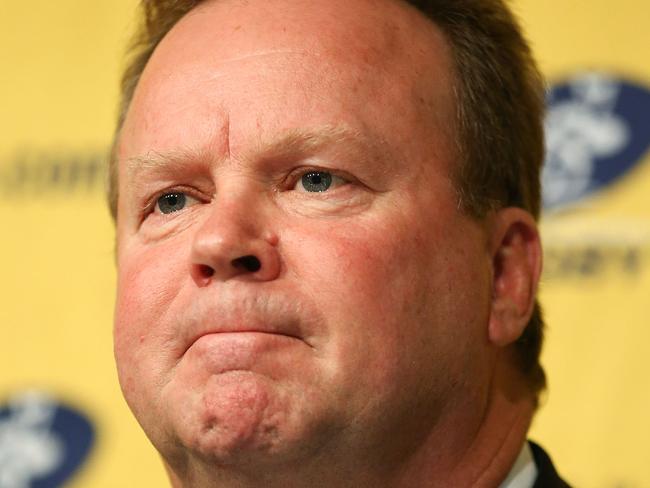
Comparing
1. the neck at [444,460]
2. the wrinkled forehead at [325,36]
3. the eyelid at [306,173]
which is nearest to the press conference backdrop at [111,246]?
the neck at [444,460]

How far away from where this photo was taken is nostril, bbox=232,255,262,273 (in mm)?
1900

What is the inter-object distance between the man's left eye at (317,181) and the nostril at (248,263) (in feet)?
0.58

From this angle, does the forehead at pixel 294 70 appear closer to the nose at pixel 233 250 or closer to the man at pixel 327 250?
the man at pixel 327 250

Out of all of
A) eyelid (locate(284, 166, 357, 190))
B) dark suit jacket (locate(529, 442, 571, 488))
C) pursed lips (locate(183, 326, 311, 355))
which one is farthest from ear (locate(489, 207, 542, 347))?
pursed lips (locate(183, 326, 311, 355))

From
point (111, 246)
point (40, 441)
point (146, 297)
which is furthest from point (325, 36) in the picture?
point (40, 441)

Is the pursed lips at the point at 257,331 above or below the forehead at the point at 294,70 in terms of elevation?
below

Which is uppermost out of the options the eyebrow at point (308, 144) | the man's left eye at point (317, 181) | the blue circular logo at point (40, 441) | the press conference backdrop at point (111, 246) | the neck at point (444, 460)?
the eyebrow at point (308, 144)

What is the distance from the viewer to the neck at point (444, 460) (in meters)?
1.95

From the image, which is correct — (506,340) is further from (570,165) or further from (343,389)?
(570,165)

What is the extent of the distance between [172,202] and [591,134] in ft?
4.75

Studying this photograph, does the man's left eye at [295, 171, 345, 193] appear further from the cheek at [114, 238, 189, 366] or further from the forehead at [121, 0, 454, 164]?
the cheek at [114, 238, 189, 366]

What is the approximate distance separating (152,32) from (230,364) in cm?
90

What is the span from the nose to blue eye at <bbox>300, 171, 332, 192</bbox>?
12cm

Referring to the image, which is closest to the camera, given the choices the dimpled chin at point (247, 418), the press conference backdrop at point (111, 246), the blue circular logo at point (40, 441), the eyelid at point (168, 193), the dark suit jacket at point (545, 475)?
the dimpled chin at point (247, 418)
